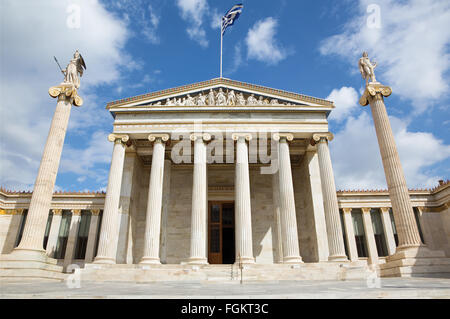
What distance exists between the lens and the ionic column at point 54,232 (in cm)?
3219

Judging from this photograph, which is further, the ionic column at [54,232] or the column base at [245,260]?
the ionic column at [54,232]

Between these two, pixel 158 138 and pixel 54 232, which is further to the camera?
pixel 54 232

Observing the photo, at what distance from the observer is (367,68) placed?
23.8 m

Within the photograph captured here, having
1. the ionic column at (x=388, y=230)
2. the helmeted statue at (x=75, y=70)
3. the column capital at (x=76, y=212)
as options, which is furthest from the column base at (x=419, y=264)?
the column capital at (x=76, y=212)

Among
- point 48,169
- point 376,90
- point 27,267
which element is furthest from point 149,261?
point 376,90

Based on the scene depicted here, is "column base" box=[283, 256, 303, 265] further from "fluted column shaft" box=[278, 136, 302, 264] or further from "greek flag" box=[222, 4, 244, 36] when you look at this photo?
"greek flag" box=[222, 4, 244, 36]

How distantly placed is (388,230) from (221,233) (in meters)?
17.8

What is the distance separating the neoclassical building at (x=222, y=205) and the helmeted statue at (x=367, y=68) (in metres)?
4.20

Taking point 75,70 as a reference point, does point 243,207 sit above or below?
below

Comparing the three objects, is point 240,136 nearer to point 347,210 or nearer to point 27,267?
point 347,210

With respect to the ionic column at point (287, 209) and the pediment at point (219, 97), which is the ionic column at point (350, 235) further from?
the pediment at point (219, 97)

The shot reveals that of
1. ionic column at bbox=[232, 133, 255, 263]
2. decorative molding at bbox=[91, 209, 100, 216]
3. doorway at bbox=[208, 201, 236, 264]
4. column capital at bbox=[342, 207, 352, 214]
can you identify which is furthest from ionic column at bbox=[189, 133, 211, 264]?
column capital at bbox=[342, 207, 352, 214]

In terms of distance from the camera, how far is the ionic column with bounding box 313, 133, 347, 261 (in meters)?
22.5
